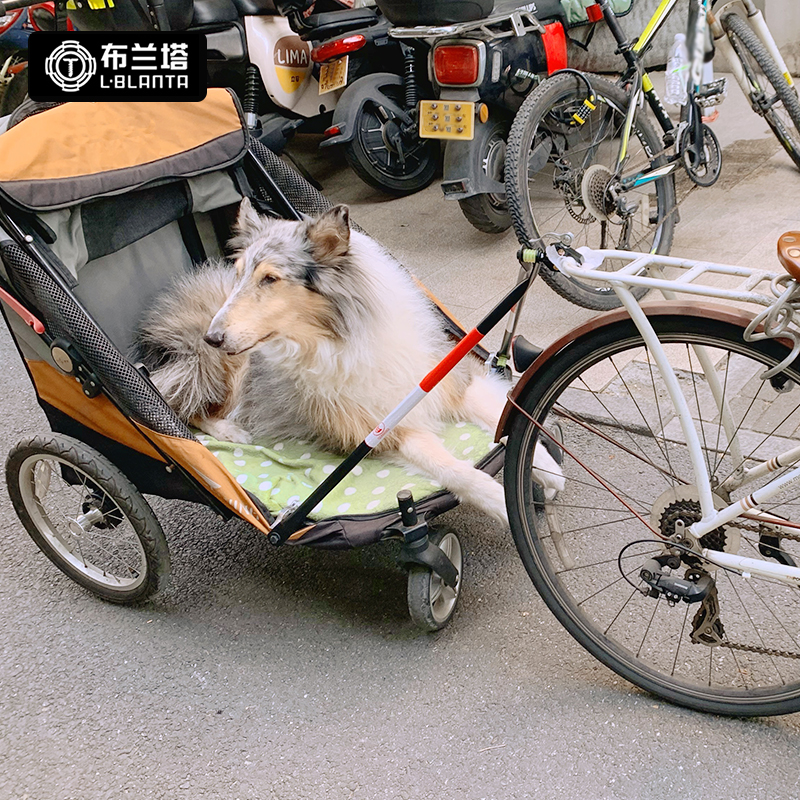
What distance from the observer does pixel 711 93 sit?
3.71 m

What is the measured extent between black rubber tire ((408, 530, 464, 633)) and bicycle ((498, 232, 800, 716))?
11.5 inches

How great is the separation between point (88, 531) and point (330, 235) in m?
1.23

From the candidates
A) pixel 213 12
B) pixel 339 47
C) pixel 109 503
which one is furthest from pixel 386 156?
pixel 109 503

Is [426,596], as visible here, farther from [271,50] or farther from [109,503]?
[271,50]

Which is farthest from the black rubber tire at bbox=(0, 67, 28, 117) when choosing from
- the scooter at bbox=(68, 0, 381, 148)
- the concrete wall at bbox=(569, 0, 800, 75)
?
the concrete wall at bbox=(569, 0, 800, 75)

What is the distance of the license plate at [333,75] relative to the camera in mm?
5434

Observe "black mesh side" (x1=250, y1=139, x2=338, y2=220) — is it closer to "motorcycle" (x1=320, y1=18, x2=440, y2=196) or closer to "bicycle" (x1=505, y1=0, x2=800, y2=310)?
"bicycle" (x1=505, y1=0, x2=800, y2=310)

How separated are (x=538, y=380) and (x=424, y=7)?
101 inches

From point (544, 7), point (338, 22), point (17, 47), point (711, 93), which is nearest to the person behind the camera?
point (711, 93)

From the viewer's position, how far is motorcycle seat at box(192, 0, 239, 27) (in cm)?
504

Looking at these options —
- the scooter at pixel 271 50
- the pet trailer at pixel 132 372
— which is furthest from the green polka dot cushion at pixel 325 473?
the scooter at pixel 271 50

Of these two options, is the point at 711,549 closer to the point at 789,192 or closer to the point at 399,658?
the point at 399,658

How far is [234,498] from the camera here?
7.43 ft

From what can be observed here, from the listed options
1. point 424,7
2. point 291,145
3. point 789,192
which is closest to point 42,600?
point 424,7
